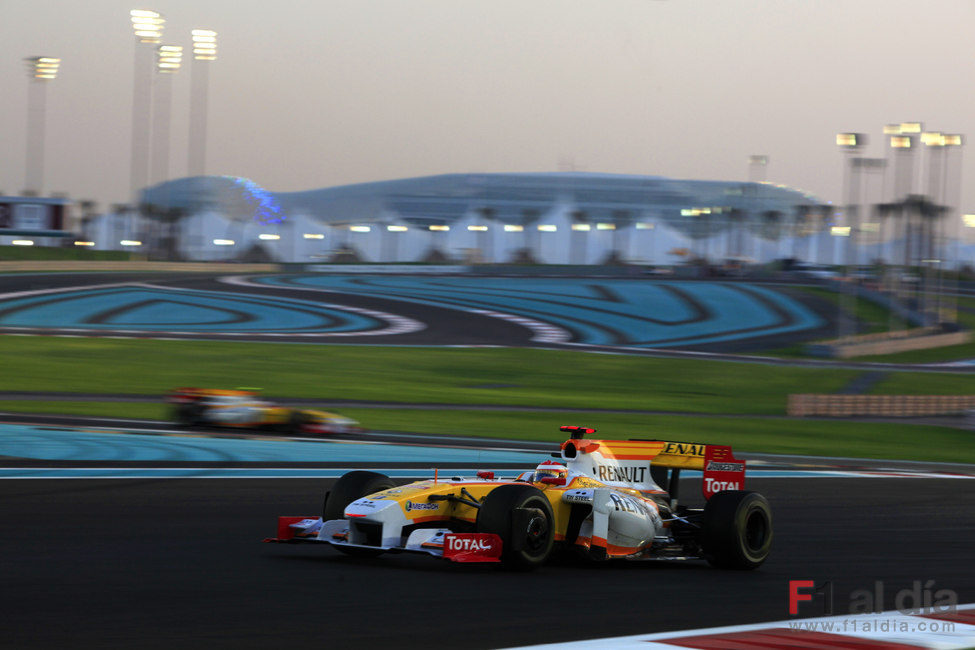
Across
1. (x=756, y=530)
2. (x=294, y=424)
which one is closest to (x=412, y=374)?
(x=294, y=424)

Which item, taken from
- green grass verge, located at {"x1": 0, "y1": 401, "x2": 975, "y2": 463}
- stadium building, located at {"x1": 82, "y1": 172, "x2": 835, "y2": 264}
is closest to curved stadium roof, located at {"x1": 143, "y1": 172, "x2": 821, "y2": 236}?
stadium building, located at {"x1": 82, "y1": 172, "x2": 835, "y2": 264}

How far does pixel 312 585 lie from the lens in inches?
319

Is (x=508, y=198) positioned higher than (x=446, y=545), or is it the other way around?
(x=508, y=198)

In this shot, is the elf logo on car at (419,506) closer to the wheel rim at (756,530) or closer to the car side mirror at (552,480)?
the car side mirror at (552,480)

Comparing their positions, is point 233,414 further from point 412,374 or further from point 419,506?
point 412,374

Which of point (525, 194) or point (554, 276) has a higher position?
point (525, 194)

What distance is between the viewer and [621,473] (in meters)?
10.3

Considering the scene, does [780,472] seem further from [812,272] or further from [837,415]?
[812,272]

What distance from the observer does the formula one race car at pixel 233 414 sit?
76.2ft

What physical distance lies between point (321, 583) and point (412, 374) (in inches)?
1213

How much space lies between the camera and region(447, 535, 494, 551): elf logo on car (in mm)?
8703

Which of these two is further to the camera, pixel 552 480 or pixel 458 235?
pixel 458 235

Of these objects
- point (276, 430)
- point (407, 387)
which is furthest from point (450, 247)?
point (276, 430)

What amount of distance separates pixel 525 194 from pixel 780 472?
15373cm
